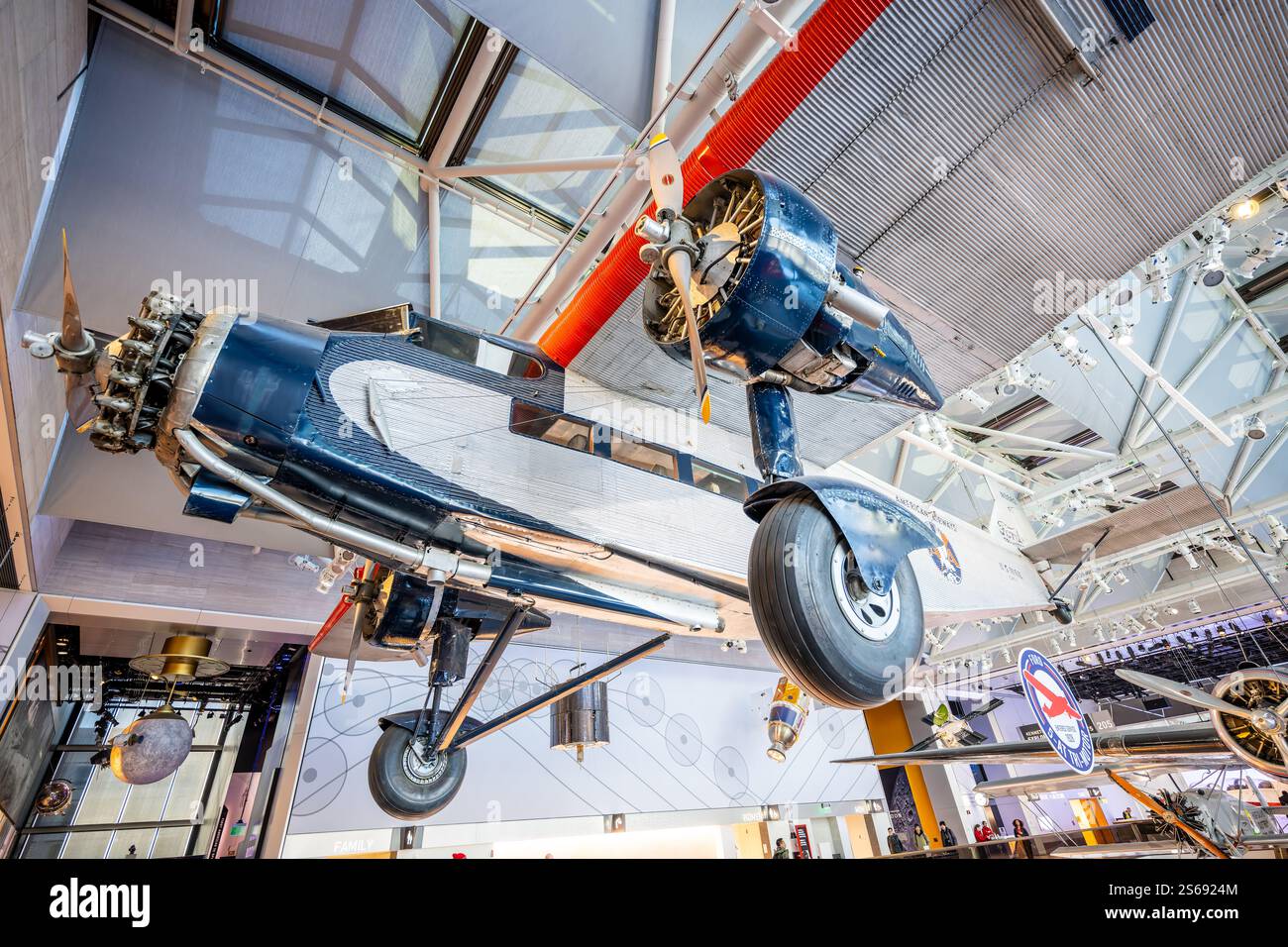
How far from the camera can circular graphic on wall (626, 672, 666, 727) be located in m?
10.3

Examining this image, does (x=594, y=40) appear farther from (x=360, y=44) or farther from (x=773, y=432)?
(x=773, y=432)

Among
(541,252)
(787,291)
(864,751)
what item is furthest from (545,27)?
(864,751)

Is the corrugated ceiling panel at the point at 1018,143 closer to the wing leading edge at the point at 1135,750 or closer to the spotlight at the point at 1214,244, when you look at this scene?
the spotlight at the point at 1214,244

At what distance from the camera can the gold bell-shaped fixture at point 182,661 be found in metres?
7.57

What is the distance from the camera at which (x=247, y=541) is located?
323 inches

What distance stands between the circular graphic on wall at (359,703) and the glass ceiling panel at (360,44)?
7.70 meters

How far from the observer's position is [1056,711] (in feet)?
10.4

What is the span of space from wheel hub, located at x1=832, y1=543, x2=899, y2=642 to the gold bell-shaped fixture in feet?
29.1

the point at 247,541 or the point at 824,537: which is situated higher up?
the point at 247,541

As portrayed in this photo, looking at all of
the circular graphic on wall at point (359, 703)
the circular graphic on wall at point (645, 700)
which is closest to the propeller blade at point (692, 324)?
the circular graphic on wall at point (359, 703)

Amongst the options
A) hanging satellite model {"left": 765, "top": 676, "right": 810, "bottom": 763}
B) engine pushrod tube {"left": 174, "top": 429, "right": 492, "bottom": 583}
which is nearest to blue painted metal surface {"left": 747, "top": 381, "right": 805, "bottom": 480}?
engine pushrod tube {"left": 174, "top": 429, "right": 492, "bottom": 583}

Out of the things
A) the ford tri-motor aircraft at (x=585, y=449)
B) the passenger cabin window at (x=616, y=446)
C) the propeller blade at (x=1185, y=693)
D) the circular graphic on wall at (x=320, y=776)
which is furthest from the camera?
the circular graphic on wall at (x=320, y=776)

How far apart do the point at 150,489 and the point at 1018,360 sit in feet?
33.5
